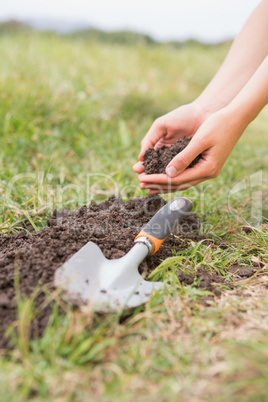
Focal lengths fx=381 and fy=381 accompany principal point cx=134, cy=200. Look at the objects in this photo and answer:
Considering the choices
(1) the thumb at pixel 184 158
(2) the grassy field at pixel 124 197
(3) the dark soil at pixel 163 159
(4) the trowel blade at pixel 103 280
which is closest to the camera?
(2) the grassy field at pixel 124 197

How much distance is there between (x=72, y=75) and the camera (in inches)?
178

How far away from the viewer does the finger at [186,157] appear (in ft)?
6.36

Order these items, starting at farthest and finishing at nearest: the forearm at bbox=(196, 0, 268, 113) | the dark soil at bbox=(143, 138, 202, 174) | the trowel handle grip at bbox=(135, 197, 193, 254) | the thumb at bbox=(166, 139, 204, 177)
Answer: the forearm at bbox=(196, 0, 268, 113), the dark soil at bbox=(143, 138, 202, 174), the thumb at bbox=(166, 139, 204, 177), the trowel handle grip at bbox=(135, 197, 193, 254)

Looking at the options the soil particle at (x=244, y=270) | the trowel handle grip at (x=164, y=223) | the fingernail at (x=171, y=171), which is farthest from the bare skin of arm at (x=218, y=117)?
the soil particle at (x=244, y=270)

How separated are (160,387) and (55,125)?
294 cm

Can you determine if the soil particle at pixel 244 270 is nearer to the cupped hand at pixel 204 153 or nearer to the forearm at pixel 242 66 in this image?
the cupped hand at pixel 204 153

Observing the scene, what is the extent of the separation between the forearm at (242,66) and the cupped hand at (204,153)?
46 cm

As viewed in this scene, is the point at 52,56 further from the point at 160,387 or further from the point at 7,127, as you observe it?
the point at 160,387

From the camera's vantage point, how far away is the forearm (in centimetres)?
242

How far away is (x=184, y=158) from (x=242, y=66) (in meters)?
0.94

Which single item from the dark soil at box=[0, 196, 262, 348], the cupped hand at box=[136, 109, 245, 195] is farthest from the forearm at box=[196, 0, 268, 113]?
the dark soil at box=[0, 196, 262, 348]

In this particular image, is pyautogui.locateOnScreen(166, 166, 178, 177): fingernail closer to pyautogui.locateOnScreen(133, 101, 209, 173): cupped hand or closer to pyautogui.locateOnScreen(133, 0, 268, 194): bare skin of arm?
pyautogui.locateOnScreen(133, 0, 268, 194): bare skin of arm

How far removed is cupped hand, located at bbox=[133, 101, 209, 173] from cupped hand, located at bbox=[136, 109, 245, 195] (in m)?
0.27

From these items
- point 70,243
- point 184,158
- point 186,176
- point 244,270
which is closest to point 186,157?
point 184,158
